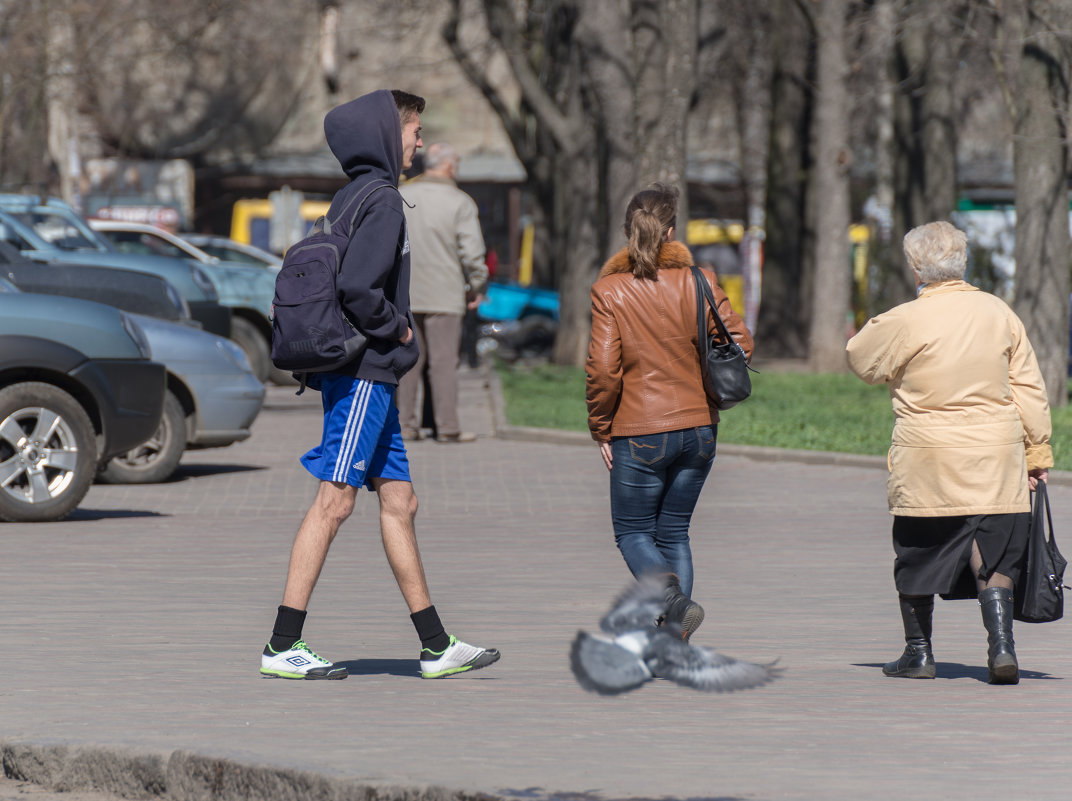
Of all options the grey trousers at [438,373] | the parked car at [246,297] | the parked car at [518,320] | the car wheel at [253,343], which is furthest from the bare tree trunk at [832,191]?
the grey trousers at [438,373]

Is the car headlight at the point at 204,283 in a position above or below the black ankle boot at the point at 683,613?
above

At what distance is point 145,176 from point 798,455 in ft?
119

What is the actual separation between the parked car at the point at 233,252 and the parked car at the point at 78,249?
19.7 feet

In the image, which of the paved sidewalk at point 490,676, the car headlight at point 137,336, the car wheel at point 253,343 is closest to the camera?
the paved sidewalk at point 490,676

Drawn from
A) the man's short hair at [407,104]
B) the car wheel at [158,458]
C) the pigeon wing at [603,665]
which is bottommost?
the car wheel at [158,458]

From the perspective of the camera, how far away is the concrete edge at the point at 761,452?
1320 cm

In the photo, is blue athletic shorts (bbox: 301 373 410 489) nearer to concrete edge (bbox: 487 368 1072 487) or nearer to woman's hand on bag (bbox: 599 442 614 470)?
woman's hand on bag (bbox: 599 442 614 470)

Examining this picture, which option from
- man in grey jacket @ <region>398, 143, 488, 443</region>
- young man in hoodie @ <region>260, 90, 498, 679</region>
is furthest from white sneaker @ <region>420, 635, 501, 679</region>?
man in grey jacket @ <region>398, 143, 488, 443</region>

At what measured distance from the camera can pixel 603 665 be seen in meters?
4.28

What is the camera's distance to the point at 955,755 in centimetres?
484

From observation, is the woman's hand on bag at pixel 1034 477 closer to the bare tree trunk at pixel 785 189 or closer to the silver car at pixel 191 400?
the silver car at pixel 191 400

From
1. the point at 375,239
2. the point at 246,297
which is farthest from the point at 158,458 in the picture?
the point at 246,297

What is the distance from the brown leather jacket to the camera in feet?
20.7

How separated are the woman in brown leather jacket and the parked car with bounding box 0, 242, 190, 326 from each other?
8282mm
